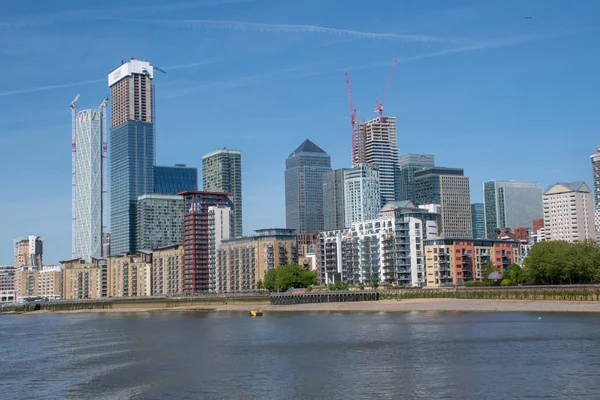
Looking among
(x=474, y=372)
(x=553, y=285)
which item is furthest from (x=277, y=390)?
(x=553, y=285)

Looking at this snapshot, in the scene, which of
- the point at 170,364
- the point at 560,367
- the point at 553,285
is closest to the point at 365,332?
the point at 170,364

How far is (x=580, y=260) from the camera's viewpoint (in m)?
175

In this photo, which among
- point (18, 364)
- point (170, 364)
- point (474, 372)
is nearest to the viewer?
point (474, 372)

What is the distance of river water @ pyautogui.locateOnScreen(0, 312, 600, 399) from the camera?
6406 cm

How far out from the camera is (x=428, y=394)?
199ft

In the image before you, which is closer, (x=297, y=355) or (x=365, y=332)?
(x=297, y=355)

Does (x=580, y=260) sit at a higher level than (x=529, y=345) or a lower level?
higher

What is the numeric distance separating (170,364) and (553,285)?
382ft

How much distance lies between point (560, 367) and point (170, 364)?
1601 inches

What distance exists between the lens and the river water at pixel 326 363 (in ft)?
210

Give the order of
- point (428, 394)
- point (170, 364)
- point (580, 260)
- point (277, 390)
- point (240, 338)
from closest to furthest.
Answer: point (428, 394), point (277, 390), point (170, 364), point (240, 338), point (580, 260)

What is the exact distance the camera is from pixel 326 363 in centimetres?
8112

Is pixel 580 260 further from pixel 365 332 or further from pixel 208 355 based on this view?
pixel 208 355

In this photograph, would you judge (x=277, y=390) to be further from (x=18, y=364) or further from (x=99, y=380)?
(x=18, y=364)
